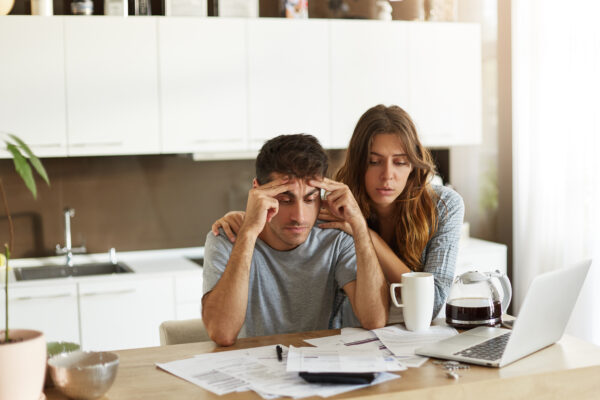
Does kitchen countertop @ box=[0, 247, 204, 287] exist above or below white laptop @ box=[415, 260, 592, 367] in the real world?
below

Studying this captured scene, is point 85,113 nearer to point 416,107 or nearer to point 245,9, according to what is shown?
point 245,9

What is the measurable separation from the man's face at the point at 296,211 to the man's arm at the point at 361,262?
0.12ft

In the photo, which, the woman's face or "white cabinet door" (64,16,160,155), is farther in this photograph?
"white cabinet door" (64,16,160,155)

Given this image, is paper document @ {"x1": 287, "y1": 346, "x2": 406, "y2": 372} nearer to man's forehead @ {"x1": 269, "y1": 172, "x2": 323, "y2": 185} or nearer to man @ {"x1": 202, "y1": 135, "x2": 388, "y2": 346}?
A: man @ {"x1": 202, "y1": 135, "x2": 388, "y2": 346}

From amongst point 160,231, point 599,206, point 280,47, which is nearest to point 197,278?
point 160,231

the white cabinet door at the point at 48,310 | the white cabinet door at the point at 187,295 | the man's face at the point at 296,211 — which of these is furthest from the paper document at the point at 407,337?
the white cabinet door at the point at 48,310

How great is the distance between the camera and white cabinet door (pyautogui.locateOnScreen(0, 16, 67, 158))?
3.43 m

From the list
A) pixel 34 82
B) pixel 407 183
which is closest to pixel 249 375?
pixel 407 183

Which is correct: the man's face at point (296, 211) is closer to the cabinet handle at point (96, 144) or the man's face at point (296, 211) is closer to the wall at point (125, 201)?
the cabinet handle at point (96, 144)

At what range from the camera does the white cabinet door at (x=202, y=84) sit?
12.0 feet

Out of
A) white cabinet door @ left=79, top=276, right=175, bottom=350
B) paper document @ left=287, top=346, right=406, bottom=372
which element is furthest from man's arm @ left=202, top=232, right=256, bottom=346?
white cabinet door @ left=79, top=276, right=175, bottom=350

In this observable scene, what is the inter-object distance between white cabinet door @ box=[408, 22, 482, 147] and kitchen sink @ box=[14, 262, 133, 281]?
6.05ft

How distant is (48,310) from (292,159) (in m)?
1.82

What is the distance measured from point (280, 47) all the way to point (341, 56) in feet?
1.14
